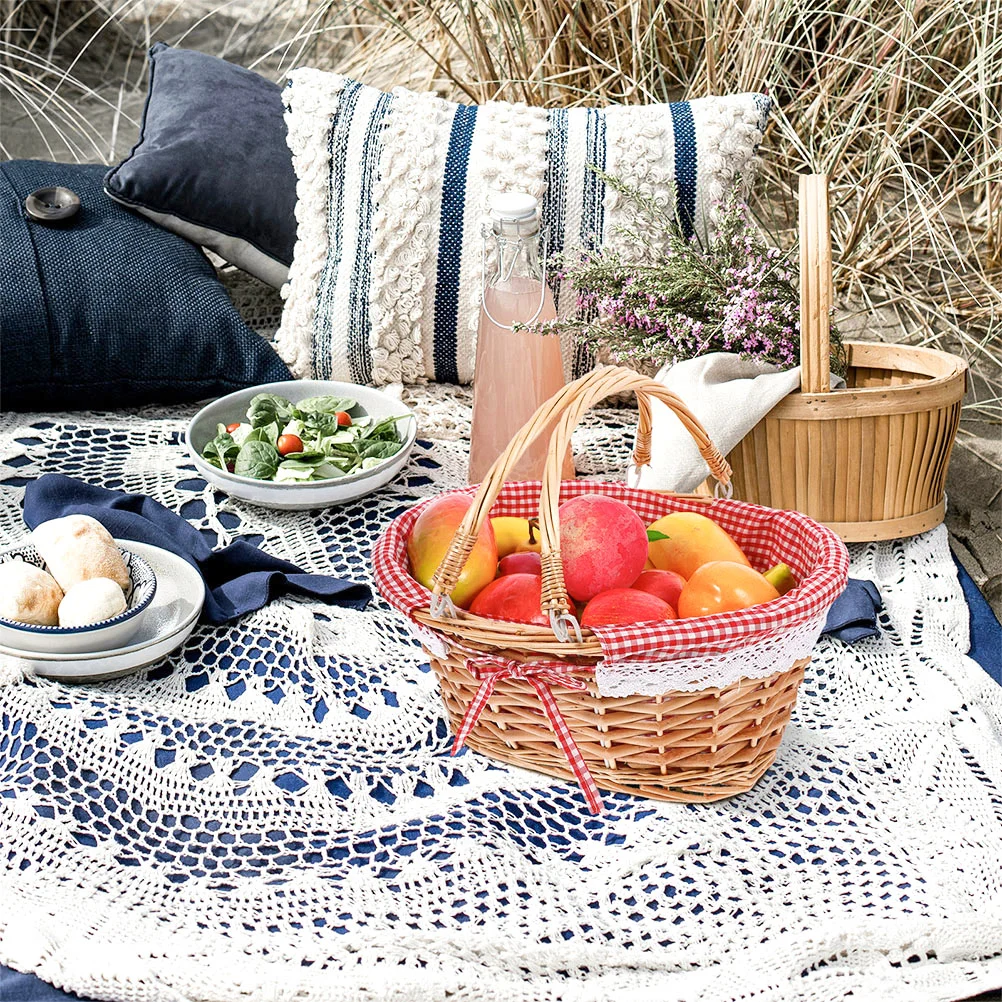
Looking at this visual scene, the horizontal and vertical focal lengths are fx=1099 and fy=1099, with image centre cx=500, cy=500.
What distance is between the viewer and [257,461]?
4.22 feet

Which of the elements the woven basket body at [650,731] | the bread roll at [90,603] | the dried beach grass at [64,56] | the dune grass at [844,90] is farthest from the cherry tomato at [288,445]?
the dried beach grass at [64,56]

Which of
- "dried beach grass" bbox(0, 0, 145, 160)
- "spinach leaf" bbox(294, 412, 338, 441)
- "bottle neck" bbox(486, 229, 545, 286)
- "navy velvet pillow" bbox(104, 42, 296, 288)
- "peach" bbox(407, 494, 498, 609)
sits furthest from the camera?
"dried beach grass" bbox(0, 0, 145, 160)

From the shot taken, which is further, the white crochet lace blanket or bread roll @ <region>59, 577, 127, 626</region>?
bread roll @ <region>59, 577, 127, 626</region>

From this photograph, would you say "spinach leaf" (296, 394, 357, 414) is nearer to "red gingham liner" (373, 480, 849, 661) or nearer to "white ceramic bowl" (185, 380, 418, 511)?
"white ceramic bowl" (185, 380, 418, 511)

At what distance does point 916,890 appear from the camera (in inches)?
31.7

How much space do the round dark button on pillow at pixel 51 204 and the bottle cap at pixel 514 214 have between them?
0.69 meters

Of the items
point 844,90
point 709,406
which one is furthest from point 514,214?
point 844,90

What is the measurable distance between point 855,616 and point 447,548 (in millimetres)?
467

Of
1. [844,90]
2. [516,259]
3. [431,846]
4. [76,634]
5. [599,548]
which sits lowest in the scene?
[431,846]

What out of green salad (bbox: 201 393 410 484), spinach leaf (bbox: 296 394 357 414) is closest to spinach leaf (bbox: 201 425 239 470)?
green salad (bbox: 201 393 410 484)

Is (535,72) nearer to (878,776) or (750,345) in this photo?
(750,345)

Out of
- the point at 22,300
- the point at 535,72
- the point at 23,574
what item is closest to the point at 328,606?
the point at 23,574

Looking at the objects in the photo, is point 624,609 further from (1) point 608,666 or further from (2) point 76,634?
(2) point 76,634

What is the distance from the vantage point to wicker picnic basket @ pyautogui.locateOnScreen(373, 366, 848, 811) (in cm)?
77
